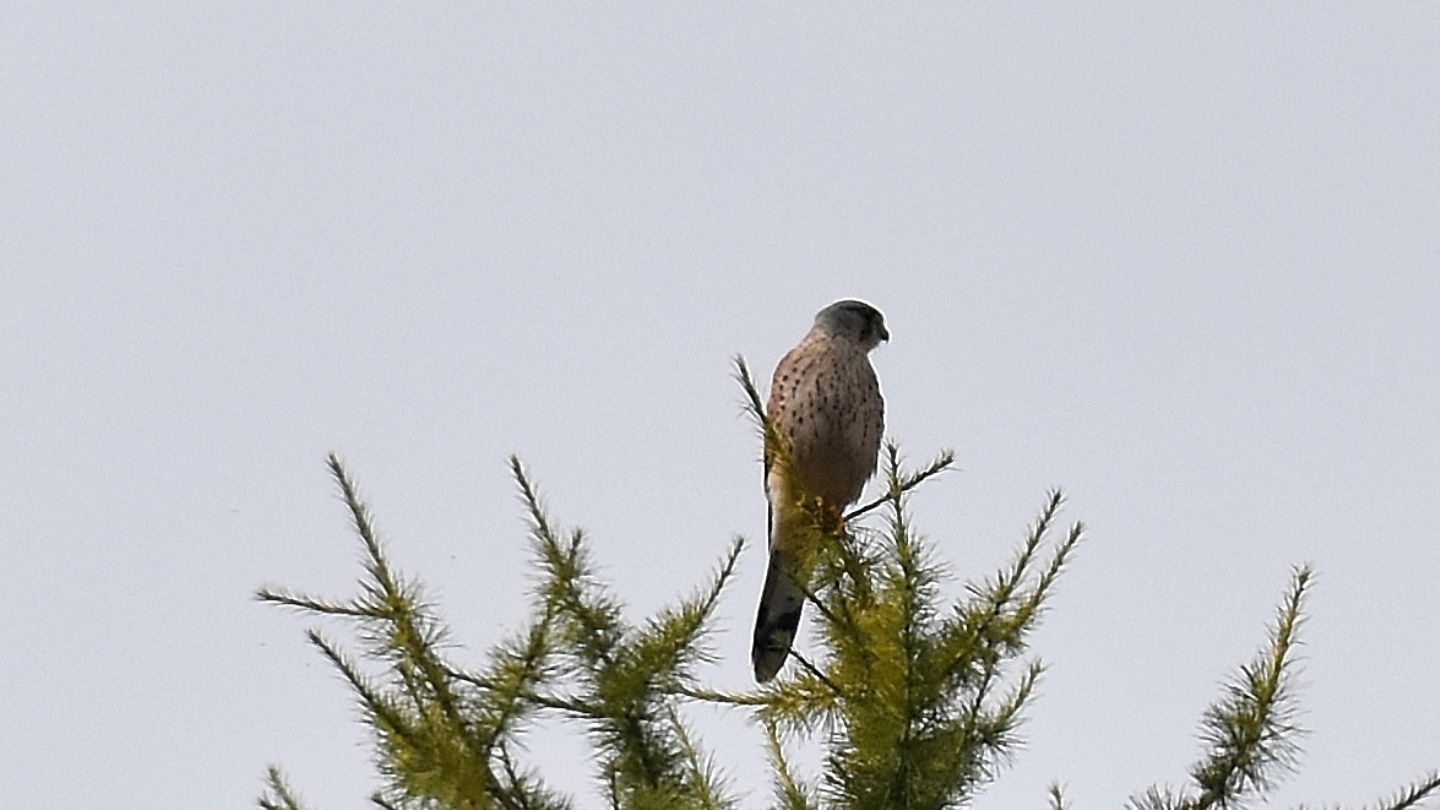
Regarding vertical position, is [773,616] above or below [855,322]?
below

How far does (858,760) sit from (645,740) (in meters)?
0.33

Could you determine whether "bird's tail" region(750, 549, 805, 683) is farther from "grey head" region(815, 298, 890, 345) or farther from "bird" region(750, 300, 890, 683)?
"grey head" region(815, 298, 890, 345)

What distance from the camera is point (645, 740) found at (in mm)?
2740

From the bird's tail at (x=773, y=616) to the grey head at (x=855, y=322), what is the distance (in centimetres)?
70

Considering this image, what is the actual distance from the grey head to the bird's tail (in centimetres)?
70

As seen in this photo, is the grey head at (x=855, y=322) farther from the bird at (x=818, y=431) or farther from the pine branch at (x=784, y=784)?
the pine branch at (x=784, y=784)

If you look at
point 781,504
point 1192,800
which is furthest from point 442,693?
point 781,504

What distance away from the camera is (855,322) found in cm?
519

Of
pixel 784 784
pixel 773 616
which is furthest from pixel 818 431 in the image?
pixel 784 784

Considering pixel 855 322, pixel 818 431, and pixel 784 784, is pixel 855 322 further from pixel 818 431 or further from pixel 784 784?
pixel 784 784

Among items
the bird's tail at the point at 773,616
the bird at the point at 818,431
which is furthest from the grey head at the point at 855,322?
the bird's tail at the point at 773,616

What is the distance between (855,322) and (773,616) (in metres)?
0.97

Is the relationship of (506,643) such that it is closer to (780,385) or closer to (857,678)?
(857,678)

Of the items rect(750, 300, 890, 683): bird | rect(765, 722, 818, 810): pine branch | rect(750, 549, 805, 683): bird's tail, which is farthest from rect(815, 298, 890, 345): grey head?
rect(765, 722, 818, 810): pine branch
